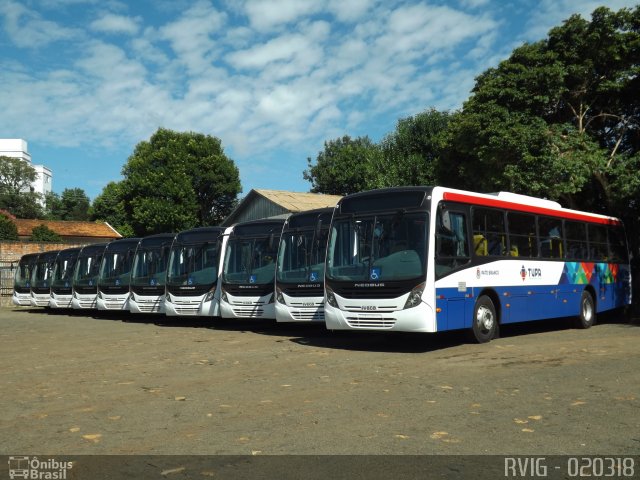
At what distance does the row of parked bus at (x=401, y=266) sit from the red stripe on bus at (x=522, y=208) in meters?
0.03

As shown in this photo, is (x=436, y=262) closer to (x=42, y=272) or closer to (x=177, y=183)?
(x=42, y=272)

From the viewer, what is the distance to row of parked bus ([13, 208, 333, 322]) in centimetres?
1482

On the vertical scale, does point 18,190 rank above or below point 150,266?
above

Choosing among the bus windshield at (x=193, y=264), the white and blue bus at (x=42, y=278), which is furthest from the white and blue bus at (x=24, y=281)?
the bus windshield at (x=193, y=264)

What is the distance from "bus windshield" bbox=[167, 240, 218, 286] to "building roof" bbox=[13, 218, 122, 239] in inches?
2117

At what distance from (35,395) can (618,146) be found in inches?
832

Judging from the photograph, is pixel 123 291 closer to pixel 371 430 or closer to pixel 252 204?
pixel 371 430

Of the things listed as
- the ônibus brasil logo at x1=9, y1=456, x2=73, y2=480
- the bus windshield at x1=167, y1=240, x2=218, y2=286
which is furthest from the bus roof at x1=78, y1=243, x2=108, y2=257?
the ônibus brasil logo at x1=9, y1=456, x2=73, y2=480

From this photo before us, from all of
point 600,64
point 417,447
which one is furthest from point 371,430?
point 600,64

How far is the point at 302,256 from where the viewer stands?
1512 cm

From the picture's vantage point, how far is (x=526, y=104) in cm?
2212

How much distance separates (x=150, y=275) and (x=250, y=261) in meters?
5.25

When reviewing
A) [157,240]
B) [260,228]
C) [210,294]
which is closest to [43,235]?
[157,240]

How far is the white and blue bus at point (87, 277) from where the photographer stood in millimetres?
24561
